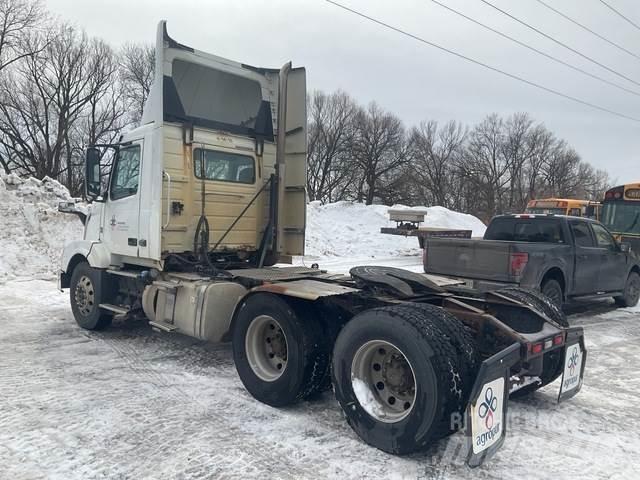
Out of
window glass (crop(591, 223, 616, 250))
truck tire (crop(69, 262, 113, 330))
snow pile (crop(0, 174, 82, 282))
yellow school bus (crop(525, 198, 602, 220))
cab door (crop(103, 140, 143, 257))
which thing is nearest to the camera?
cab door (crop(103, 140, 143, 257))

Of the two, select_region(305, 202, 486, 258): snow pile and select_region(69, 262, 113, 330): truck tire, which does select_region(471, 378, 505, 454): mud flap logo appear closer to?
select_region(69, 262, 113, 330): truck tire

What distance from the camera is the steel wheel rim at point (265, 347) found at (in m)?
5.20

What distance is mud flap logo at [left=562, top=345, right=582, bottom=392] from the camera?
467 centimetres

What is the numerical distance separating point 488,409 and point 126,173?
5807 millimetres

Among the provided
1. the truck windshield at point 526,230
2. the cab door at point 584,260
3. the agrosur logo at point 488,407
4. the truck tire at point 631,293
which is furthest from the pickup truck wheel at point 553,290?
the agrosur logo at point 488,407

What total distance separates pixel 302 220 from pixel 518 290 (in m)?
3.40

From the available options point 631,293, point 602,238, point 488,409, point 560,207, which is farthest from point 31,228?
point 560,207

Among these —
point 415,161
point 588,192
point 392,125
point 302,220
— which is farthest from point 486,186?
point 302,220

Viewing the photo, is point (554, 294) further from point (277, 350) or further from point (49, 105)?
point (49, 105)

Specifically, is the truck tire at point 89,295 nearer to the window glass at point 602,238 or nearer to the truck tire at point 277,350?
the truck tire at point 277,350

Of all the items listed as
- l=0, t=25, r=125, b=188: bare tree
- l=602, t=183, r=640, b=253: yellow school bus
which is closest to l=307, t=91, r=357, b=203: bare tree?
l=0, t=25, r=125, b=188: bare tree

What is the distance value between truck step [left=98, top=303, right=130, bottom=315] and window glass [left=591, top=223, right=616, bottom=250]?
8.48 m

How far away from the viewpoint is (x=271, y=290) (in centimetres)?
506

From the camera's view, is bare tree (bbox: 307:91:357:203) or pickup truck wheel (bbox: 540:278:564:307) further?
bare tree (bbox: 307:91:357:203)
